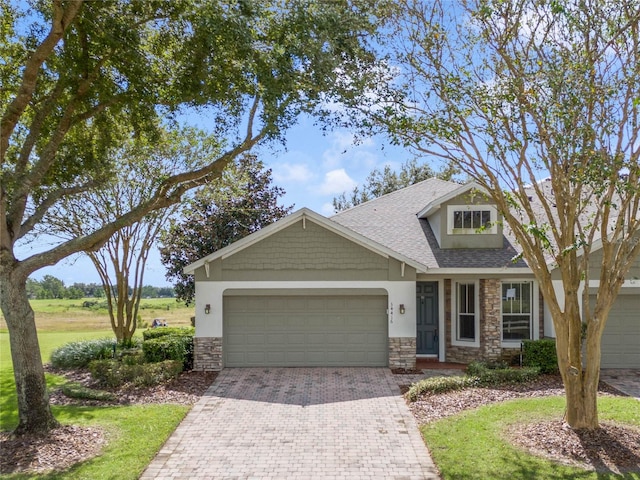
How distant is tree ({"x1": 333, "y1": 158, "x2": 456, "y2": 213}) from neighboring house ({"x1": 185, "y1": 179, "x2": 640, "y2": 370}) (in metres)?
18.9

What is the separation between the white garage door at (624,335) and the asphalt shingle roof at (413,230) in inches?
114

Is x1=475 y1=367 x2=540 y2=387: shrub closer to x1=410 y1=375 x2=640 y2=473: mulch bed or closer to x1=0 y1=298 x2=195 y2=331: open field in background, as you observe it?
x1=410 y1=375 x2=640 y2=473: mulch bed

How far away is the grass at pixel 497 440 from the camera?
6699mm

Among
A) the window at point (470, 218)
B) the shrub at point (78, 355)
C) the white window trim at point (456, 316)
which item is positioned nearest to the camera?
the white window trim at point (456, 316)

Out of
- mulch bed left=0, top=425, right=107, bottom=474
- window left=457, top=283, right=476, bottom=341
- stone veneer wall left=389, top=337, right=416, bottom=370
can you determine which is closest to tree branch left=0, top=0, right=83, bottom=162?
mulch bed left=0, top=425, right=107, bottom=474

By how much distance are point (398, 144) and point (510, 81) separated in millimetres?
2021

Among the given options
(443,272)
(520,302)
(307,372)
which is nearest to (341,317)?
(307,372)

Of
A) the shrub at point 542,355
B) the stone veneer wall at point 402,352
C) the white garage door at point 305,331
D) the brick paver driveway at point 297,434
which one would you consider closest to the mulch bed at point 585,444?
the brick paver driveway at point 297,434

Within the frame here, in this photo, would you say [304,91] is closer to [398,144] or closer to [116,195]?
[398,144]

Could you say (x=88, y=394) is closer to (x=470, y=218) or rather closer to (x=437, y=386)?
(x=437, y=386)

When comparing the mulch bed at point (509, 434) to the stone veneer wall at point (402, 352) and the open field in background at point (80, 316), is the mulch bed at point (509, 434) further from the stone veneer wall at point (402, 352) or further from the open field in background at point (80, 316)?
the open field in background at point (80, 316)

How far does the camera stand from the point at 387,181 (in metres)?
33.2

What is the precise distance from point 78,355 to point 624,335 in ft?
51.1

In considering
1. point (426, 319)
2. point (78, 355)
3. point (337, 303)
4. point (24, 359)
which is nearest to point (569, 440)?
point (337, 303)
